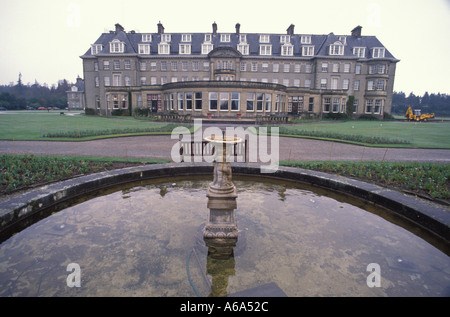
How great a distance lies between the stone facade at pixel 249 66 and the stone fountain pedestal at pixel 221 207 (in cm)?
3823

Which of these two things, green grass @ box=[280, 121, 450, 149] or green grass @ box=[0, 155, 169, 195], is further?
green grass @ box=[280, 121, 450, 149]

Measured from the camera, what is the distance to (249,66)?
44875 mm

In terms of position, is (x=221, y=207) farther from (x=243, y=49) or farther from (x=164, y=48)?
(x=164, y=48)

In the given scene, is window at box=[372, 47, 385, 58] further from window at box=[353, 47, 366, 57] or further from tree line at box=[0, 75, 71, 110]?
tree line at box=[0, 75, 71, 110]

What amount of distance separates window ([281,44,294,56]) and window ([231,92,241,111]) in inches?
786

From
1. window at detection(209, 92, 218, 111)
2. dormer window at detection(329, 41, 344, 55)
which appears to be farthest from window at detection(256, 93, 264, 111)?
dormer window at detection(329, 41, 344, 55)

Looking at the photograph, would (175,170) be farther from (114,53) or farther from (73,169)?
(114,53)

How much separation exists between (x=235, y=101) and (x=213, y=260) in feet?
98.4

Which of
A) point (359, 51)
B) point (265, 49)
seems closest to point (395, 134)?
point (265, 49)

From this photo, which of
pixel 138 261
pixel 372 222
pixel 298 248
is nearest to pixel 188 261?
pixel 138 261

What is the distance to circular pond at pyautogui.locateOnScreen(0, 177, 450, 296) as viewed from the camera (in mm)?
3078

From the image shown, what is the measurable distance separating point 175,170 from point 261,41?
45.7 metres

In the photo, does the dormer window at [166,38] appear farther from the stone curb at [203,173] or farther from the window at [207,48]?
the stone curb at [203,173]

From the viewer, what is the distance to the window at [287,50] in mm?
45031
